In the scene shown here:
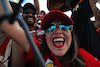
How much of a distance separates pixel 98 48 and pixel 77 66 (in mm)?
475

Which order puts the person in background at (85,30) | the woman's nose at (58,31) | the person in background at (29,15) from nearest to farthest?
the woman's nose at (58,31), the person in background at (85,30), the person in background at (29,15)

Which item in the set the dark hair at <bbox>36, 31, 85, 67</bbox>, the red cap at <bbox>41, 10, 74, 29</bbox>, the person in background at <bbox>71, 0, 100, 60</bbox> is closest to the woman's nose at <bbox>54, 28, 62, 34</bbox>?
the red cap at <bbox>41, 10, 74, 29</bbox>

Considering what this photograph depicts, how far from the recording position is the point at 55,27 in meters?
0.85

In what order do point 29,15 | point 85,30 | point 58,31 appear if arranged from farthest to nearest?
1. point 29,15
2. point 85,30
3. point 58,31

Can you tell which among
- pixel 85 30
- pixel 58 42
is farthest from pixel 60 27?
pixel 85 30

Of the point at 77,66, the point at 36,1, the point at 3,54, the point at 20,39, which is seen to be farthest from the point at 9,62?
the point at 36,1

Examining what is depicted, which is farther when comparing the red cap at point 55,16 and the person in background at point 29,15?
the person in background at point 29,15

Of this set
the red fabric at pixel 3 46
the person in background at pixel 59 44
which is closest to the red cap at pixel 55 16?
the person in background at pixel 59 44

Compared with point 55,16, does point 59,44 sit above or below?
below

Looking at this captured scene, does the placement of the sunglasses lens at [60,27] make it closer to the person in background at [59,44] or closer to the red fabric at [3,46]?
the person in background at [59,44]

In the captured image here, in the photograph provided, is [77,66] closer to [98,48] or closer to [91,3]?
[98,48]

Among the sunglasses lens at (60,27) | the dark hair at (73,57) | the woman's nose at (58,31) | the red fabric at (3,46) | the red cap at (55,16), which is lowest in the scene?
the dark hair at (73,57)

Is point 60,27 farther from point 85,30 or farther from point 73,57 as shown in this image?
point 85,30

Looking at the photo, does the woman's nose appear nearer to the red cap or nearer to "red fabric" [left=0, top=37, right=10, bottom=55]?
the red cap
